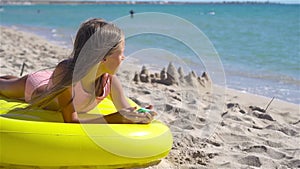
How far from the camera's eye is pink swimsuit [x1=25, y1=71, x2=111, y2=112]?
2.63m

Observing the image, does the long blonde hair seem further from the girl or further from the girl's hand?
the girl's hand

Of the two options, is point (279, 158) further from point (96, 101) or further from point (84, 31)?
point (84, 31)

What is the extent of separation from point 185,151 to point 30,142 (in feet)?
3.89

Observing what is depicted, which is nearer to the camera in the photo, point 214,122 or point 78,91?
point 78,91

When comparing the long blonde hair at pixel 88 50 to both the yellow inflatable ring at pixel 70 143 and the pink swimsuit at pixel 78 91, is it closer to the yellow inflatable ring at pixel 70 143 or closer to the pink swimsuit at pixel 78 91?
the pink swimsuit at pixel 78 91

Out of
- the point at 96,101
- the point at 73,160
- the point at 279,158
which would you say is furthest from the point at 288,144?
the point at 73,160

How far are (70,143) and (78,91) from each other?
40 centimetres

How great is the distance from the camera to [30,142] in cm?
232

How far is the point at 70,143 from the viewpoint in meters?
2.34

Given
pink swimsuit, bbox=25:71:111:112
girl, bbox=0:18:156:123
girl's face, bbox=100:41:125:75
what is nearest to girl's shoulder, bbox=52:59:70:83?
girl, bbox=0:18:156:123

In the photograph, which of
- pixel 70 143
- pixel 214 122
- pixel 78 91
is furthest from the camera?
pixel 214 122

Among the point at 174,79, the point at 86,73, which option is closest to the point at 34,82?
the point at 86,73

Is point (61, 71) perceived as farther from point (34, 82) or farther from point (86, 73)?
point (34, 82)

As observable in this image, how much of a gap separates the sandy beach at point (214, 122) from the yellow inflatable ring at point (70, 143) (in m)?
0.30
